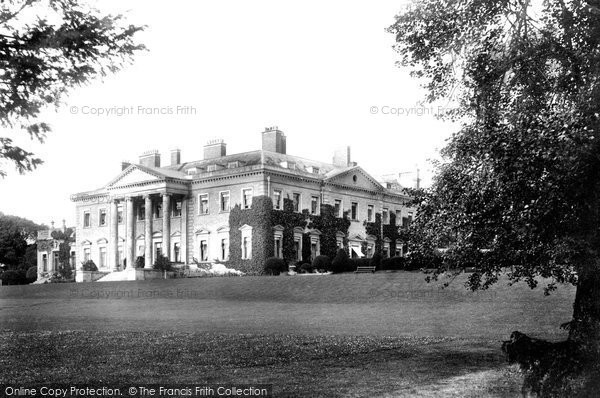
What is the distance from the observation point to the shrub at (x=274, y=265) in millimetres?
50900

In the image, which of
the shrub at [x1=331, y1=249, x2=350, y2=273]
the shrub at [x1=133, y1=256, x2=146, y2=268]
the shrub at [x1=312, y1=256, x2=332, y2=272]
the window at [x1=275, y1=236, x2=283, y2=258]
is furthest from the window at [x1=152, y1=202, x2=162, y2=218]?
the shrub at [x1=331, y1=249, x2=350, y2=273]

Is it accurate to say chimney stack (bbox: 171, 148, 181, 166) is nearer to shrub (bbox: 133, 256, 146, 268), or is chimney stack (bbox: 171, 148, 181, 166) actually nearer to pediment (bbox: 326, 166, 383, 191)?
shrub (bbox: 133, 256, 146, 268)

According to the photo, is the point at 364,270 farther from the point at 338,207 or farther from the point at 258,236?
the point at 338,207

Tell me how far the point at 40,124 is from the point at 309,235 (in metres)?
45.9

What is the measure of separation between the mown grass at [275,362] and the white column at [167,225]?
127 feet

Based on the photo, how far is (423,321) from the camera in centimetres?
2327

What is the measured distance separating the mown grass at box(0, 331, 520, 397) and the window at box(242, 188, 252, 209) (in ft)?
115

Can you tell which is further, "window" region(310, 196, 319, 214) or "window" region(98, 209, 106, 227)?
"window" region(98, 209, 106, 227)

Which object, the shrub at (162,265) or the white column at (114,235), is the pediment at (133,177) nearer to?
the white column at (114,235)

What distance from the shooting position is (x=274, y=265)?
167ft

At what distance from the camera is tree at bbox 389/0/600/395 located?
10.4m

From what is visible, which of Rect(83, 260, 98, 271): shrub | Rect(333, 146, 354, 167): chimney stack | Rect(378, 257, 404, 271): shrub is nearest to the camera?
Rect(378, 257, 404, 271): shrub

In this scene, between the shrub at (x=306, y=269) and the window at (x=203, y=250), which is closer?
the shrub at (x=306, y=269)

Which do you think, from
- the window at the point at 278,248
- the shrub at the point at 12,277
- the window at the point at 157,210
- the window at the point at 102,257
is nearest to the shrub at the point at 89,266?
the window at the point at 102,257
